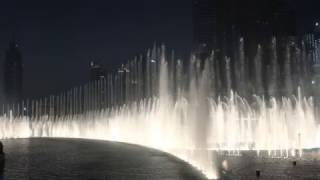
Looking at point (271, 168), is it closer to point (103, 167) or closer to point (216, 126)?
point (103, 167)

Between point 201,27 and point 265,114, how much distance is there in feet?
343

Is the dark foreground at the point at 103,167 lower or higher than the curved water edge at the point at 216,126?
lower

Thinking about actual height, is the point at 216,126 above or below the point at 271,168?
above

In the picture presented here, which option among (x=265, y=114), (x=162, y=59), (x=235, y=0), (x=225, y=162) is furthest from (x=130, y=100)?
(x=235, y=0)

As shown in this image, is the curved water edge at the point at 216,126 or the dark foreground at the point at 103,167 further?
the curved water edge at the point at 216,126

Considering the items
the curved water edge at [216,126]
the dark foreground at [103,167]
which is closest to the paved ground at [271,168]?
the dark foreground at [103,167]

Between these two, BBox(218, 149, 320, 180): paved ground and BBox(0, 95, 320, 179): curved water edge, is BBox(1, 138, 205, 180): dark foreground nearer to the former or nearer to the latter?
BBox(218, 149, 320, 180): paved ground

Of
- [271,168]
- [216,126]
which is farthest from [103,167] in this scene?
[216,126]

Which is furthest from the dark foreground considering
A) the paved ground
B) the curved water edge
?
the curved water edge

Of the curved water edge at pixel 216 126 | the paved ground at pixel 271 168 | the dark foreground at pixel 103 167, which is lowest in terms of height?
the paved ground at pixel 271 168

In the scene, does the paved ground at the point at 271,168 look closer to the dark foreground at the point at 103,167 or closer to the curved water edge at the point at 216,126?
the dark foreground at the point at 103,167

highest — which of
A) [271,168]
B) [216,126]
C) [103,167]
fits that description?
[216,126]

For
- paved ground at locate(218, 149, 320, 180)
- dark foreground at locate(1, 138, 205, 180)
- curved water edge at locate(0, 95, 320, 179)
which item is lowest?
paved ground at locate(218, 149, 320, 180)

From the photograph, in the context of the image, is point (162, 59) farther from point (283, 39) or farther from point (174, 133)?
point (283, 39)
